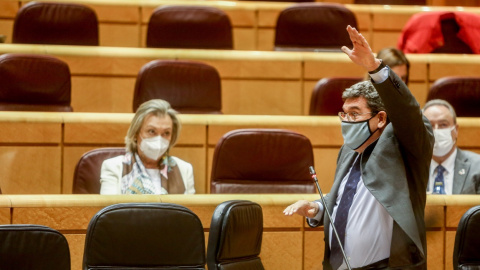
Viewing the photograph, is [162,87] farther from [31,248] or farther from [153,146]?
[31,248]

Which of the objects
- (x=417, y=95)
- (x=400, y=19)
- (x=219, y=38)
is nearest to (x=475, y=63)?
(x=417, y=95)

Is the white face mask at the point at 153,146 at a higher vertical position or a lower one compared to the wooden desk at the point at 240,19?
lower

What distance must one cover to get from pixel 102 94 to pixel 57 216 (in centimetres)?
95

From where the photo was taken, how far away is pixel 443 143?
187 cm

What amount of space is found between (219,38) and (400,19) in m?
0.76

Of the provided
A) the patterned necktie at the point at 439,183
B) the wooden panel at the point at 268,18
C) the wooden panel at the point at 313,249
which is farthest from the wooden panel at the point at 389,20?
the wooden panel at the point at 313,249

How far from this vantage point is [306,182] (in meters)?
1.85

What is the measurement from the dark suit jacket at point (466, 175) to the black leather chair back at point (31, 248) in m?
1.04

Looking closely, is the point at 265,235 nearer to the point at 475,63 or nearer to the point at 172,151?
the point at 172,151

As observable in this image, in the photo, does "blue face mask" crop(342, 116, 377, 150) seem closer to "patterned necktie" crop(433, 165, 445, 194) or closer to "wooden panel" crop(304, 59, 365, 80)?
"patterned necktie" crop(433, 165, 445, 194)

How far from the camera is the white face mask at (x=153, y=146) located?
179 cm

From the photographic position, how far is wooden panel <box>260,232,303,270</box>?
4.84 ft

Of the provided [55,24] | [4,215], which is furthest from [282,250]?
[55,24]

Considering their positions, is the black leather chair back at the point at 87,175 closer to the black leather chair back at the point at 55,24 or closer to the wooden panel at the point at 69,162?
the wooden panel at the point at 69,162
